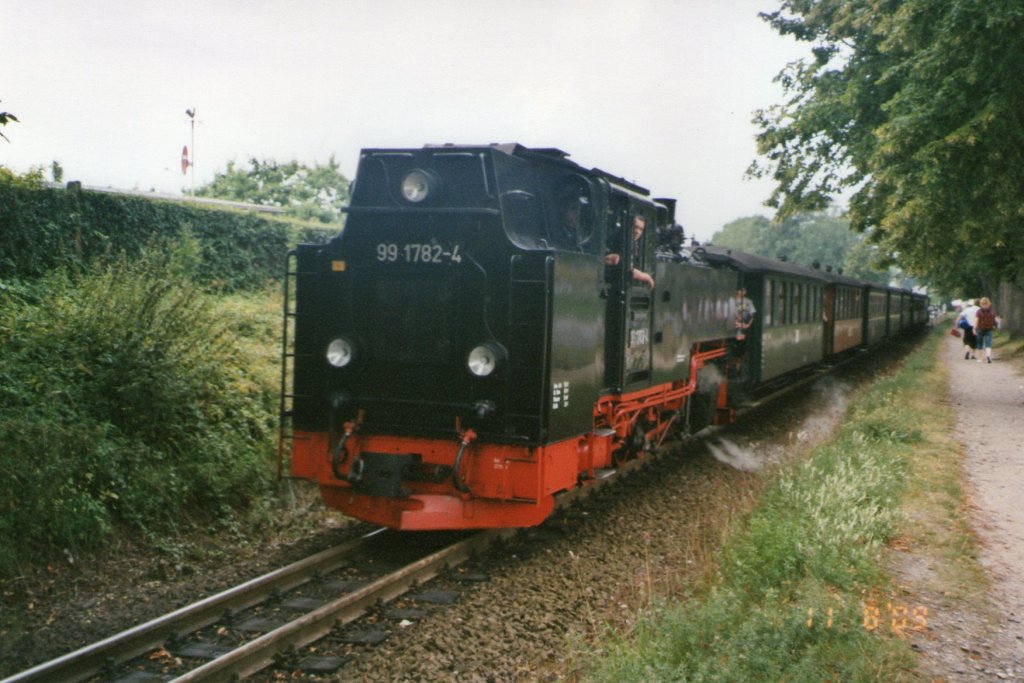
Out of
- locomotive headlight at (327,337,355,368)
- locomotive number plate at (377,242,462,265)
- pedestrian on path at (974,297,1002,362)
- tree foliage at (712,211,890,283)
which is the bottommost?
locomotive headlight at (327,337,355,368)

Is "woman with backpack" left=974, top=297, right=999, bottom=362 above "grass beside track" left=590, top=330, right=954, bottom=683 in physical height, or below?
above

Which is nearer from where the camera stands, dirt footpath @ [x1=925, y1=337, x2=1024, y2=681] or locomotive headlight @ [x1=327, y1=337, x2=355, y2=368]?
dirt footpath @ [x1=925, y1=337, x2=1024, y2=681]

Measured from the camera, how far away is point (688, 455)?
1162 centimetres

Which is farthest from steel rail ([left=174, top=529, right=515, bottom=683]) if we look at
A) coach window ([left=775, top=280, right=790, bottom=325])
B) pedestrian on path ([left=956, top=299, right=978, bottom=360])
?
pedestrian on path ([left=956, top=299, right=978, bottom=360])

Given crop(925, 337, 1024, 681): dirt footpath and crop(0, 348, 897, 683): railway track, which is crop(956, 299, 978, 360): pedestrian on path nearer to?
crop(925, 337, 1024, 681): dirt footpath

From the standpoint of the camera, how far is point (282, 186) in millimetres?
34250

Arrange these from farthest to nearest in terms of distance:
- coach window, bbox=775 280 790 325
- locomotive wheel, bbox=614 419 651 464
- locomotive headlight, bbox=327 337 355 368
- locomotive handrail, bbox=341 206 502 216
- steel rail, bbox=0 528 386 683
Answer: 1. coach window, bbox=775 280 790 325
2. locomotive wheel, bbox=614 419 651 464
3. locomotive headlight, bbox=327 337 355 368
4. locomotive handrail, bbox=341 206 502 216
5. steel rail, bbox=0 528 386 683

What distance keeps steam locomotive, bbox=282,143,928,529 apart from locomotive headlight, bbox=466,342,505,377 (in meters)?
0.02

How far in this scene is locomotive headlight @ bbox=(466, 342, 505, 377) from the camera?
662cm

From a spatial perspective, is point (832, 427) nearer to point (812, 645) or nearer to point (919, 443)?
point (919, 443)

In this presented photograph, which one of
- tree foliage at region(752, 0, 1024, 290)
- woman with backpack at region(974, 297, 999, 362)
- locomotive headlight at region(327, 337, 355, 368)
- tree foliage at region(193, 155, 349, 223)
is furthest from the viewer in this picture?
tree foliage at region(193, 155, 349, 223)

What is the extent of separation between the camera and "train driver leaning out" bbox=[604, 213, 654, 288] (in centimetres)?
790

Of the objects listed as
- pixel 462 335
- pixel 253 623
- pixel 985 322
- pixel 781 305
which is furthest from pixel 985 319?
pixel 253 623

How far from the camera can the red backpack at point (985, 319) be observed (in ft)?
75.2
